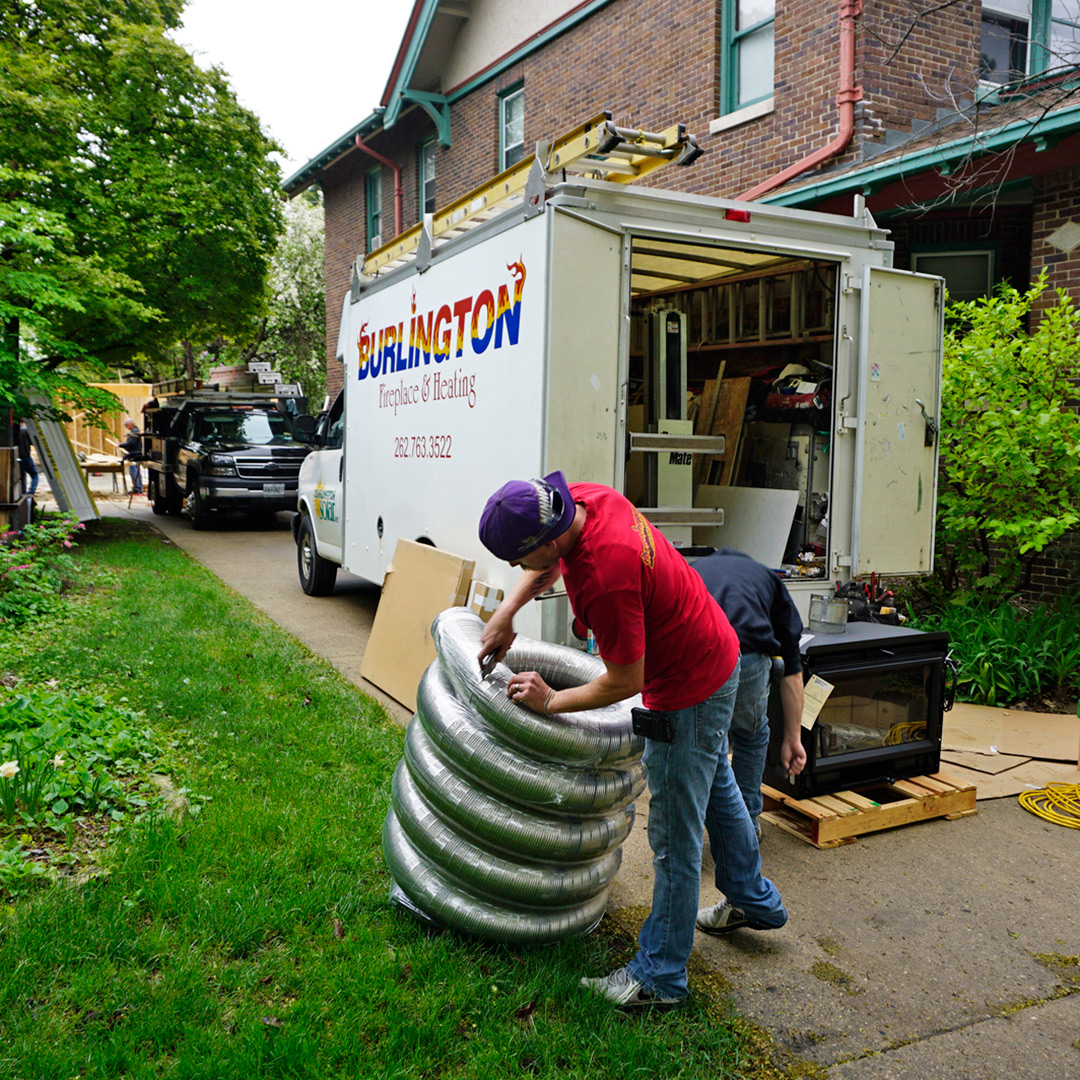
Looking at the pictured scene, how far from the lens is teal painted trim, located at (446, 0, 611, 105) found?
13.4m

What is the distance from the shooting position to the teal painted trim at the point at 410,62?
639 inches

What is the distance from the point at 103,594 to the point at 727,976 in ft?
26.6

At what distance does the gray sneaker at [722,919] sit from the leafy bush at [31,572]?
6432 mm

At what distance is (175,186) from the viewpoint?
586 inches

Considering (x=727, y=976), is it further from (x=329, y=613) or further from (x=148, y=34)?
(x=148, y=34)

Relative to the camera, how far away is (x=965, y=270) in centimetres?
935

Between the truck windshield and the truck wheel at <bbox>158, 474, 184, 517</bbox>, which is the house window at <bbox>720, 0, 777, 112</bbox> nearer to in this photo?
the truck windshield

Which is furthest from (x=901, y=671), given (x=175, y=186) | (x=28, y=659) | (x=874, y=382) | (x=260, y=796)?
(x=175, y=186)

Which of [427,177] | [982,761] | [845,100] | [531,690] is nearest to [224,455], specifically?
[427,177]

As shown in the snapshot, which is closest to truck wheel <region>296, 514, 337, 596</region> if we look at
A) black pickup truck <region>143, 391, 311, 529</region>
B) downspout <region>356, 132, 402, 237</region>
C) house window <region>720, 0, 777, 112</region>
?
black pickup truck <region>143, 391, 311, 529</region>

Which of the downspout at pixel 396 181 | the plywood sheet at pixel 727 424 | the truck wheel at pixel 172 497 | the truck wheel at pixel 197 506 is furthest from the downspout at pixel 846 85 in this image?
the truck wheel at pixel 172 497

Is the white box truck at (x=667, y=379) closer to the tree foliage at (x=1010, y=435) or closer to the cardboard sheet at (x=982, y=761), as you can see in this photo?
the tree foliage at (x=1010, y=435)

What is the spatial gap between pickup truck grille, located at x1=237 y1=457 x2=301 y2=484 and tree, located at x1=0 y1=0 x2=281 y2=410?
7.88ft

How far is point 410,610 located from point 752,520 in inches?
96.8
